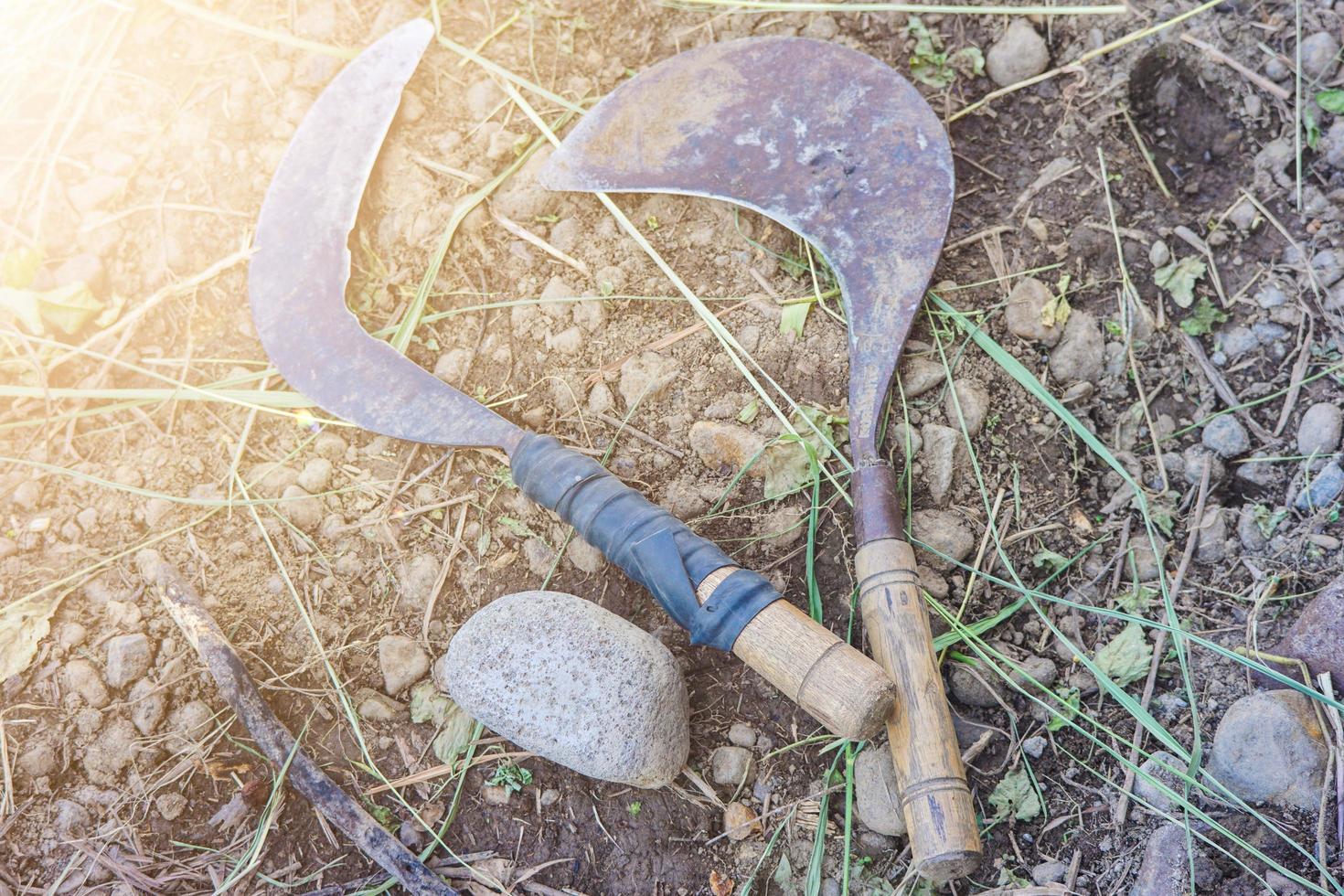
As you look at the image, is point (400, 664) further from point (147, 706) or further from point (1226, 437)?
point (1226, 437)

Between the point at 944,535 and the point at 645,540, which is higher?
the point at 645,540

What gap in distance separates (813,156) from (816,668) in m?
1.02

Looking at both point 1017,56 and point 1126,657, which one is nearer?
point 1126,657

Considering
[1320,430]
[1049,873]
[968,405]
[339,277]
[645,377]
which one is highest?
[339,277]

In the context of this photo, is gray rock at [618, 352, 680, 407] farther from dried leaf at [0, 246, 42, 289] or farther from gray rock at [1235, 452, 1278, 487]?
dried leaf at [0, 246, 42, 289]

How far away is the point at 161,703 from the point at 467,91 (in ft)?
4.67

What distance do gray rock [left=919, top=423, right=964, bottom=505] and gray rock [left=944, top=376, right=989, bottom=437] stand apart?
3cm

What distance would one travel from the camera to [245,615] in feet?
6.05

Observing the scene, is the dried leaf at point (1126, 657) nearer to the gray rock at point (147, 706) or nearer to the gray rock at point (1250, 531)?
the gray rock at point (1250, 531)

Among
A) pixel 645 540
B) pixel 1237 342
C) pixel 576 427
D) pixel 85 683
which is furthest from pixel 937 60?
pixel 85 683

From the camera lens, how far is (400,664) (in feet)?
5.84

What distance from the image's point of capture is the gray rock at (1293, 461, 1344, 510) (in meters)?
1.70

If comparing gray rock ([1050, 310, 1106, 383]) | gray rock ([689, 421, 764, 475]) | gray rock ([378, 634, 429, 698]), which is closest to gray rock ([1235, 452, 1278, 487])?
gray rock ([1050, 310, 1106, 383])

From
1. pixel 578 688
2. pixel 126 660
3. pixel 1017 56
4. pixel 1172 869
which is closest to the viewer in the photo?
pixel 1172 869
